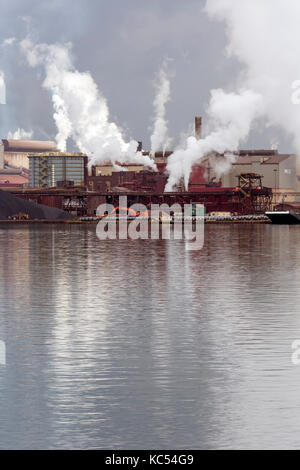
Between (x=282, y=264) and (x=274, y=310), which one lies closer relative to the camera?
(x=274, y=310)

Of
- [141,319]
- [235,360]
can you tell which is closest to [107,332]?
[141,319]

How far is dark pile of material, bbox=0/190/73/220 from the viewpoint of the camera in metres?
190

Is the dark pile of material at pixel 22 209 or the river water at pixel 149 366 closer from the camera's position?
the river water at pixel 149 366

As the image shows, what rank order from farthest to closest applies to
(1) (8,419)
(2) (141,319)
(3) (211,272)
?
(3) (211,272)
(2) (141,319)
(1) (8,419)

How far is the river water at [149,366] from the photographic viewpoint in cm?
1132

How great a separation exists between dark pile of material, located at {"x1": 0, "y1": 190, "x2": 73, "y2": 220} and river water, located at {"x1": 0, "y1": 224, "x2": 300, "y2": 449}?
160m

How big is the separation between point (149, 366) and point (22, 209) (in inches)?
7060

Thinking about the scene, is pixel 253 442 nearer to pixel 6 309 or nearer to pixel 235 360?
pixel 235 360

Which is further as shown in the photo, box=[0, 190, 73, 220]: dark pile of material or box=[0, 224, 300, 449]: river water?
box=[0, 190, 73, 220]: dark pile of material

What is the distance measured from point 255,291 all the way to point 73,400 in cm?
1825

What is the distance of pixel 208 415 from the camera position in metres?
12.1

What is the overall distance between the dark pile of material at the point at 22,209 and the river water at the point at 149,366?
160 m

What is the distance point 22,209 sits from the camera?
192375 millimetres

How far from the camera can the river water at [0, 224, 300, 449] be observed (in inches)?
446
